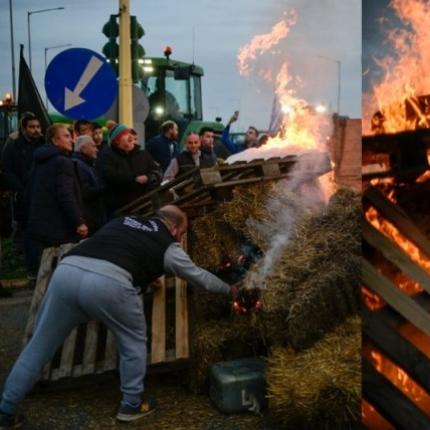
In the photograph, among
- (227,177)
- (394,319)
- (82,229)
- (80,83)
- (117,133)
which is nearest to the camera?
(394,319)

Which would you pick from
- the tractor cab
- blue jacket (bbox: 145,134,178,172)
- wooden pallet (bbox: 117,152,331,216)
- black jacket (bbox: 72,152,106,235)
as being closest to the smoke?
wooden pallet (bbox: 117,152,331,216)

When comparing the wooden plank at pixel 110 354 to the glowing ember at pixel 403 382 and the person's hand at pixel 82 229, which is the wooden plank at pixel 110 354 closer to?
the person's hand at pixel 82 229

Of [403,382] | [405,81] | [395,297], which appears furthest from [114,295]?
[405,81]

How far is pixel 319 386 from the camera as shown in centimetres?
409

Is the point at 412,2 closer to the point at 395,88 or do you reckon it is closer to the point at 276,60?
the point at 395,88

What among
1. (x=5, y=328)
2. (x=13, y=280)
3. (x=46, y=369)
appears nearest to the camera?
(x=46, y=369)

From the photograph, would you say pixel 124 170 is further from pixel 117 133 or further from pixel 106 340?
pixel 106 340

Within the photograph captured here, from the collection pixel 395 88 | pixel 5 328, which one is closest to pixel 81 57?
pixel 5 328

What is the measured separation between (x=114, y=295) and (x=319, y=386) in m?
1.35

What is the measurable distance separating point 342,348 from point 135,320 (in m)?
1.32

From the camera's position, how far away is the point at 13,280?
31.2ft

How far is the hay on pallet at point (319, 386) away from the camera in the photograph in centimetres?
407

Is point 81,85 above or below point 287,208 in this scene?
above

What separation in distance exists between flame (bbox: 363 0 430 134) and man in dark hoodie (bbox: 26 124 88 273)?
574 centimetres
